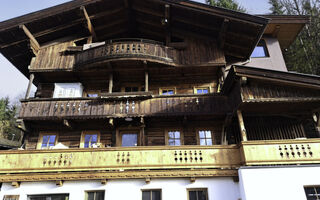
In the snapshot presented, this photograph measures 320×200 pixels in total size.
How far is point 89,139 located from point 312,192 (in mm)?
11466

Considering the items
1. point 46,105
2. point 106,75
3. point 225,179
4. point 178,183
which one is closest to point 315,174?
point 225,179

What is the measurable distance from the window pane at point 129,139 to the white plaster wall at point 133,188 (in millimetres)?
3646

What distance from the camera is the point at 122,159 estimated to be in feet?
36.3

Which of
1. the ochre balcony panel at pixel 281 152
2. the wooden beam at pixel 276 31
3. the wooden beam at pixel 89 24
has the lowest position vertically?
the ochre balcony panel at pixel 281 152

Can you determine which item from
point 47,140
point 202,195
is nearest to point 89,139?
point 47,140

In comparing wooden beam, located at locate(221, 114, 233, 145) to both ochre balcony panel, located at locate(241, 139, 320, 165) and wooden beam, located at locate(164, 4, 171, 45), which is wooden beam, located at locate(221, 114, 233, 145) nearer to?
ochre balcony panel, located at locate(241, 139, 320, 165)

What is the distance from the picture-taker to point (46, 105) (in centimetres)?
1395

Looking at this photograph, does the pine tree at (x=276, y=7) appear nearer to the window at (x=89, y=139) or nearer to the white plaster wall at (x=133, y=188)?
the white plaster wall at (x=133, y=188)

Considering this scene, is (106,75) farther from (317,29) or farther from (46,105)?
(317,29)

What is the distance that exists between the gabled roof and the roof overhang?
358 cm

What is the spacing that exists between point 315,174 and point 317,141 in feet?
4.81

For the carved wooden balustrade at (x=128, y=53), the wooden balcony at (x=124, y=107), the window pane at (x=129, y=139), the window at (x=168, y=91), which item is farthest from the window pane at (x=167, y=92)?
the window pane at (x=129, y=139)

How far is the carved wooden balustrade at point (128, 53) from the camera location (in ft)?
46.9

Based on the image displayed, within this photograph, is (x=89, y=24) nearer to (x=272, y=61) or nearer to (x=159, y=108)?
(x=159, y=108)
